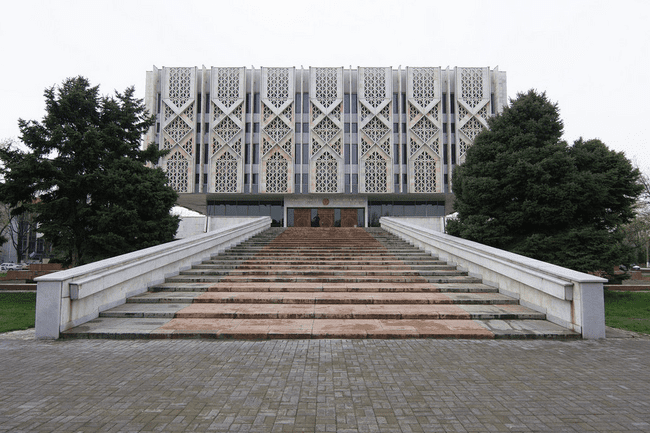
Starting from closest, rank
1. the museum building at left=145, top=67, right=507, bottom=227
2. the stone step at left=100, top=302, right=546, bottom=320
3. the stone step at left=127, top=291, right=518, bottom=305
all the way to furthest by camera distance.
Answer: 1. the stone step at left=100, top=302, right=546, bottom=320
2. the stone step at left=127, top=291, right=518, bottom=305
3. the museum building at left=145, top=67, right=507, bottom=227

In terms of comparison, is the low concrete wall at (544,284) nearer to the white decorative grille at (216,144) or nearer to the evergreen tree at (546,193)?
the evergreen tree at (546,193)

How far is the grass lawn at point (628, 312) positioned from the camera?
7004 millimetres

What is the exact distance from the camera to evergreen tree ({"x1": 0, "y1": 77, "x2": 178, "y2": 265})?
11.2m

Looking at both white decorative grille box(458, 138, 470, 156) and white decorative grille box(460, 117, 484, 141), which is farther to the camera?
white decorative grille box(460, 117, 484, 141)

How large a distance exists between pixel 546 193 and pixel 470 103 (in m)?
22.5

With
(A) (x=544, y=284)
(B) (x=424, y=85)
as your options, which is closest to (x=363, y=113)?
(B) (x=424, y=85)

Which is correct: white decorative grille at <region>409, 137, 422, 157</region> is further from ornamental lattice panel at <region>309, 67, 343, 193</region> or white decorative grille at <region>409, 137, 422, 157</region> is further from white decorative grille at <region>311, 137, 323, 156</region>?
white decorative grille at <region>311, 137, 323, 156</region>

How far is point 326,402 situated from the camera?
11.6ft

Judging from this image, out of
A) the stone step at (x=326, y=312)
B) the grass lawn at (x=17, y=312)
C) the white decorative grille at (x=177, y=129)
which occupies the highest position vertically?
the white decorative grille at (x=177, y=129)

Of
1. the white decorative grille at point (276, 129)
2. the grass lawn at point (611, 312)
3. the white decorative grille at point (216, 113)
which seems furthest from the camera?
the white decorative grille at point (216, 113)

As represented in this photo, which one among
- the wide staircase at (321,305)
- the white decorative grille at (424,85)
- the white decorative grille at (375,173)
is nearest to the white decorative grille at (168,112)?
the white decorative grille at (375,173)

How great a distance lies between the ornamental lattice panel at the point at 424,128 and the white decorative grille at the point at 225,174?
15.9 m

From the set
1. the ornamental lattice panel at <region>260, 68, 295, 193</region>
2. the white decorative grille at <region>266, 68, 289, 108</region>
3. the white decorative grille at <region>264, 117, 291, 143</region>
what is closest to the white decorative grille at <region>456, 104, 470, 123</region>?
the ornamental lattice panel at <region>260, 68, 295, 193</region>

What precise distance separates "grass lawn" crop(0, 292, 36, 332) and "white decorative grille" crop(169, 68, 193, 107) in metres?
22.5
